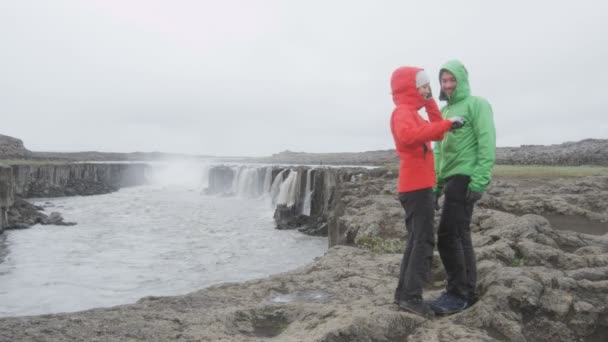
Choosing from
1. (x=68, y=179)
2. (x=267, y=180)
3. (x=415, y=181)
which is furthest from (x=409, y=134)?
(x=68, y=179)

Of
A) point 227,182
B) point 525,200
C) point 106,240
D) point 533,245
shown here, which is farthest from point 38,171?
point 533,245

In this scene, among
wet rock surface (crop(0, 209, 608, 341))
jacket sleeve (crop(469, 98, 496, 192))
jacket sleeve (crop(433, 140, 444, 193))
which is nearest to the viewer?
wet rock surface (crop(0, 209, 608, 341))

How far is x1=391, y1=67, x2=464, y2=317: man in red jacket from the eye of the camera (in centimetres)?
475

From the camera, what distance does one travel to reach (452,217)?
5008mm

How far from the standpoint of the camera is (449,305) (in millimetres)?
Answer: 4809

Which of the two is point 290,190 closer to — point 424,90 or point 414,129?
point 424,90

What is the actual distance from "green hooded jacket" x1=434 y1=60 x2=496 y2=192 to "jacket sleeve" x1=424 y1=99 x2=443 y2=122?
0.16 metres

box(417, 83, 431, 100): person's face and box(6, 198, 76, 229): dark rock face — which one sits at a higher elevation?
box(417, 83, 431, 100): person's face

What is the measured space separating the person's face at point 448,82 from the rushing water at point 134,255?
36.3 ft

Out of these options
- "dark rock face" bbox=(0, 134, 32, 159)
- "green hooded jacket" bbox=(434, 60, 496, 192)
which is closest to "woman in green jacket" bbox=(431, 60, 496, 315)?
"green hooded jacket" bbox=(434, 60, 496, 192)

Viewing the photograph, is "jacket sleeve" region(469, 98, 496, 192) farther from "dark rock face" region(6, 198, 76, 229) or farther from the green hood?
"dark rock face" region(6, 198, 76, 229)

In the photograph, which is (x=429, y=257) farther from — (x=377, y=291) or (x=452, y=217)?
(x=377, y=291)

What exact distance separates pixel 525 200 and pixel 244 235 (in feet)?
54.3

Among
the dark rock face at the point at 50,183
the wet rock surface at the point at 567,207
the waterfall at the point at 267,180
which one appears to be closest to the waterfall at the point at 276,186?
the waterfall at the point at 267,180
